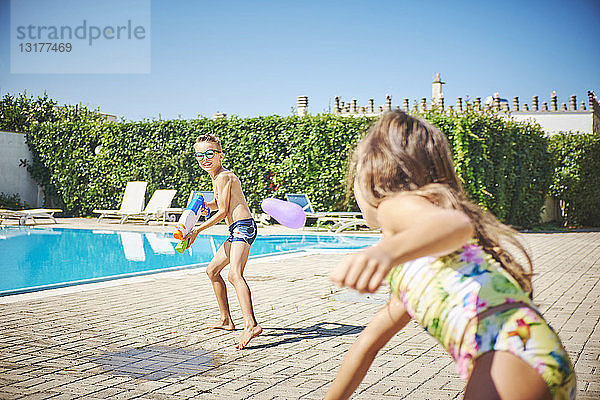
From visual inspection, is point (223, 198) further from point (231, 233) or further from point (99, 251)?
point (99, 251)

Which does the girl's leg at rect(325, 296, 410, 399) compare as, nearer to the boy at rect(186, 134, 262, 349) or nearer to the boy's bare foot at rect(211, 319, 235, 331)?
the boy at rect(186, 134, 262, 349)

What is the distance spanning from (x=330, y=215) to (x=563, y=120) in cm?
2133

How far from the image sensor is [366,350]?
2.42 metres

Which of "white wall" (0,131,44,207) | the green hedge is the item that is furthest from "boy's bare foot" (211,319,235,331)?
"white wall" (0,131,44,207)

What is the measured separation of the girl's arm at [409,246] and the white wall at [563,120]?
33817 millimetres

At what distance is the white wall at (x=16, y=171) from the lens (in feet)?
77.8

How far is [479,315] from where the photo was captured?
182 centimetres

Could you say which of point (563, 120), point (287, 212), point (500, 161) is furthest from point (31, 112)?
point (287, 212)

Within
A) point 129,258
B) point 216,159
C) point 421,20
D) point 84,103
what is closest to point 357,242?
point 129,258

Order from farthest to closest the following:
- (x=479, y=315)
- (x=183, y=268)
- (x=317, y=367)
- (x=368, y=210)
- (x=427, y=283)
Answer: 1. (x=183, y=268)
2. (x=317, y=367)
3. (x=368, y=210)
4. (x=427, y=283)
5. (x=479, y=315)

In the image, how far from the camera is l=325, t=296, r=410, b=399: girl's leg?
241cm

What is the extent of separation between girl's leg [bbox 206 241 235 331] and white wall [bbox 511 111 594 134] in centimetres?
3055

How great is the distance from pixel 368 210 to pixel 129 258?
11404 mm

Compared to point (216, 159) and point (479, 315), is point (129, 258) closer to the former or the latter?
point (216, 159)
